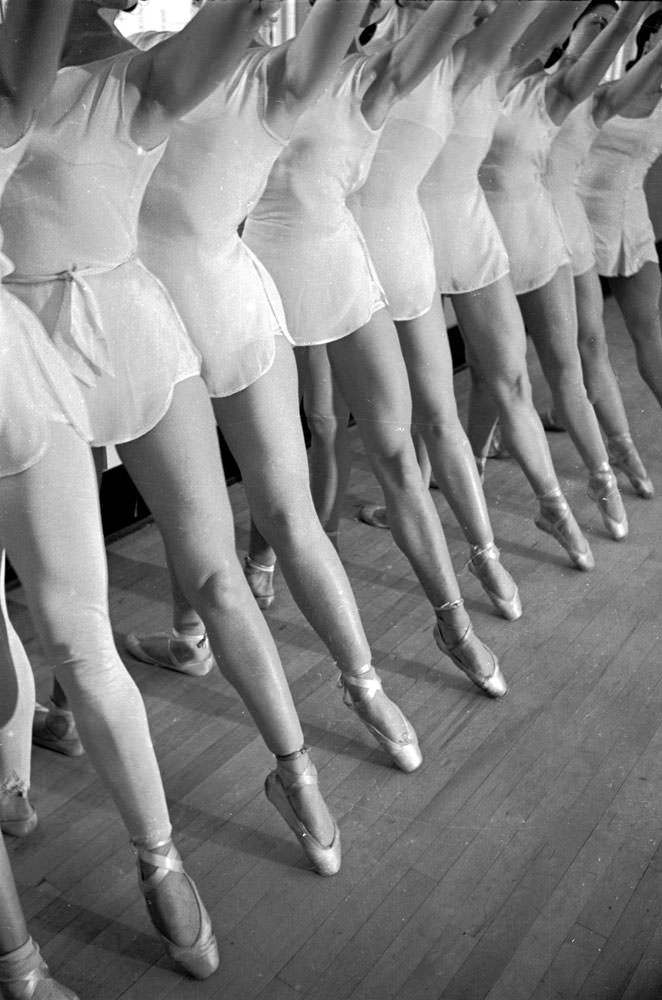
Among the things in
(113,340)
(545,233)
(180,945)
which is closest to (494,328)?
(545,233)

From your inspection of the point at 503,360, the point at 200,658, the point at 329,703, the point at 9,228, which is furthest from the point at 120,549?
the point at 9,228

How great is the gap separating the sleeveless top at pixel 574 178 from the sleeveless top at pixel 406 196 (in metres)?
0.56

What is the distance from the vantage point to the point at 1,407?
4.60ft

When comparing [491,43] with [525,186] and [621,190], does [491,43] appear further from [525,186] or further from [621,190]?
[621,190]

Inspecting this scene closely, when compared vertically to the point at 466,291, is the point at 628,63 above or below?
above

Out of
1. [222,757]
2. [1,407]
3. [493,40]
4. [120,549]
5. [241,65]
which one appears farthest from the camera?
[120,549]

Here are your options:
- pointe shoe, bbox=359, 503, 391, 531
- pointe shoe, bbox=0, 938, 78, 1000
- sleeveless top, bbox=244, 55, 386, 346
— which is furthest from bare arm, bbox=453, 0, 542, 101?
pointe shoe, bbox=0, 938, 78, 1000

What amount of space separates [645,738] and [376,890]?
0.63 meters

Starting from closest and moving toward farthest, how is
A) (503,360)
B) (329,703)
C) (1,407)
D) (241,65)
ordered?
(1,407) < (241,65) < (329,703) < (503,360)

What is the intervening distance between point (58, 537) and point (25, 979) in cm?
59

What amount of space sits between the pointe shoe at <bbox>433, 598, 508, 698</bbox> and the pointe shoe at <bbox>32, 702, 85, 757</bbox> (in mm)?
719

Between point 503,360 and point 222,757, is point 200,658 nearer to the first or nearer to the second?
point 222,757

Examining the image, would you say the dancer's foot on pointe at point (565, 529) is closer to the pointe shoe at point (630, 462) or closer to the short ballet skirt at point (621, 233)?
the pointe shoe at point (630, 462)

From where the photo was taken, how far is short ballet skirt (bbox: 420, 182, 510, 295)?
2330 millimetres
